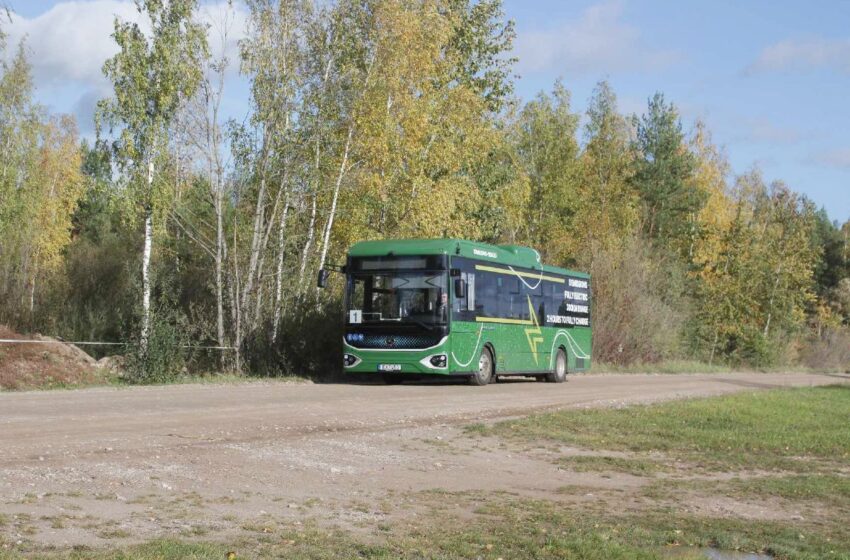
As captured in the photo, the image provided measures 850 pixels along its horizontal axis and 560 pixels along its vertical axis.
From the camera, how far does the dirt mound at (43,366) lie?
1002 inches

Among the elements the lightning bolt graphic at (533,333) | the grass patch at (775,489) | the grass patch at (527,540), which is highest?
the lightning bolt graphic at (533,333)

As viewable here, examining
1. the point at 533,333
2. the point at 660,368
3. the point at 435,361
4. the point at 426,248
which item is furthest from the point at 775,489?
the point at 660,368

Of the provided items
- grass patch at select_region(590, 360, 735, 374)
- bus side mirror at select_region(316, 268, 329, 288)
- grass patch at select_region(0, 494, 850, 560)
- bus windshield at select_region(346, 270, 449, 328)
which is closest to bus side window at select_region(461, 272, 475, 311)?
bus windshield at select_region(346, 270, 449, 328)

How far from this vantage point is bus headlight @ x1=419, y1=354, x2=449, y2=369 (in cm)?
2861

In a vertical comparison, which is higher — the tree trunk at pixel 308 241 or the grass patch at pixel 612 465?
the tree trunk at pixel 308 241

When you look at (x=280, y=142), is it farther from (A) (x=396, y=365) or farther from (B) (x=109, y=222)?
(B) (x=109, y=222)

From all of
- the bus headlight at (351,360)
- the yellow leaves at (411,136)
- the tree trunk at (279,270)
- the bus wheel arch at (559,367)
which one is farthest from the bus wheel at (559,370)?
the tree trunk at (279,270)

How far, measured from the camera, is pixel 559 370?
117 feet

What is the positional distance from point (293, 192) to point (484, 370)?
750 cm

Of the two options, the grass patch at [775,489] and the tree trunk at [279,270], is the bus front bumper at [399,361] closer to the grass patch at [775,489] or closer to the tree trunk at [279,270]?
the tree trunk at [279,270]

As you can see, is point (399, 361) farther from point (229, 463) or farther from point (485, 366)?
point (229, 463)

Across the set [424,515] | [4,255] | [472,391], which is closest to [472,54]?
[4,255]

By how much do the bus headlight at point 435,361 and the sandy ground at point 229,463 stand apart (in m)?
5.80

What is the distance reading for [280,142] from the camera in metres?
31.6
